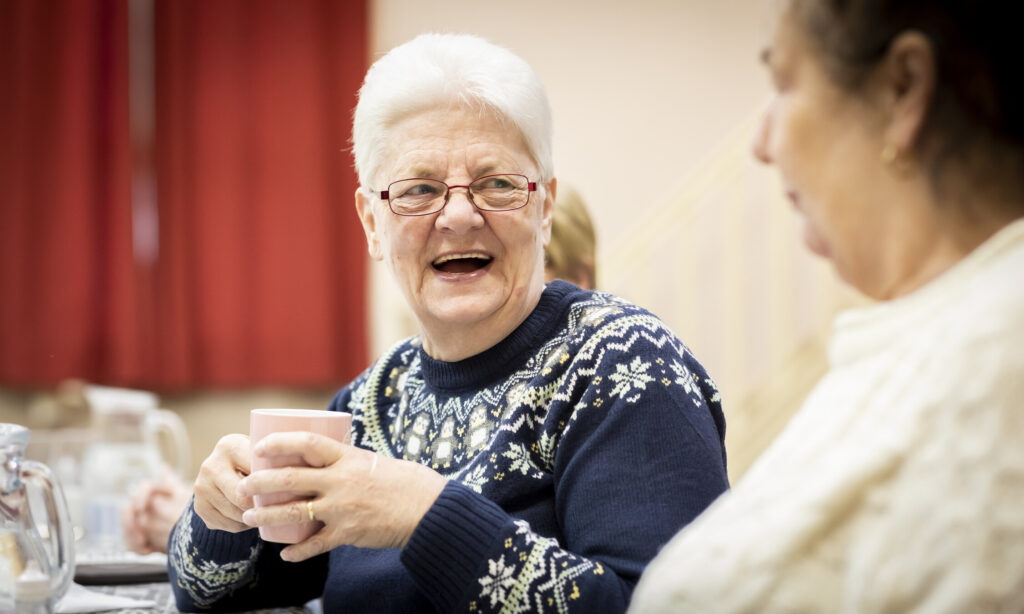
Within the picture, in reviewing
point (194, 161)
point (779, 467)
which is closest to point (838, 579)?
point (779, 467)

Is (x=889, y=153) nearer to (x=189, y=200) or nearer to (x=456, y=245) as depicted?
(x=456, y=245)

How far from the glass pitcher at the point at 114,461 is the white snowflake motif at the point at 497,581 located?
1.24 meters

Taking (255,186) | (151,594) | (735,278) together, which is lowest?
(735,278)

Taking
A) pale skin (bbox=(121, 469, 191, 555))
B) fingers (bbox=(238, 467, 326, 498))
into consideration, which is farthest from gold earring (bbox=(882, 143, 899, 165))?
pale skin (bbox=(121, 469, 191, 555))

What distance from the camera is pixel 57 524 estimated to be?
3.01ft

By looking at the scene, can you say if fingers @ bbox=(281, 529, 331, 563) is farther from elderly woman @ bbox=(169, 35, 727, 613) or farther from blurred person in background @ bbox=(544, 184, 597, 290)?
blurred person in background @ bbox=(544, 184, 597, 290)

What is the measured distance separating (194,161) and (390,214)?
10.2 ft

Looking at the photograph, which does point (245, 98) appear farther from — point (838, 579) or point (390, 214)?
point (838, 579)

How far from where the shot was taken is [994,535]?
479 millimetres

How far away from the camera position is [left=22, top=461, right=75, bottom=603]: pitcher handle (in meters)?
0.92

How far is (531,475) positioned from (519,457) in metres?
0.03

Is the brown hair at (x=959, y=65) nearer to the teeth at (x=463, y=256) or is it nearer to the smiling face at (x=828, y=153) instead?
the smiling face at (x=828, y=153)

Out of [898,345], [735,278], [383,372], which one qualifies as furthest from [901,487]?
[735,278]

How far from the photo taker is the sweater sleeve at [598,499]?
88cm
